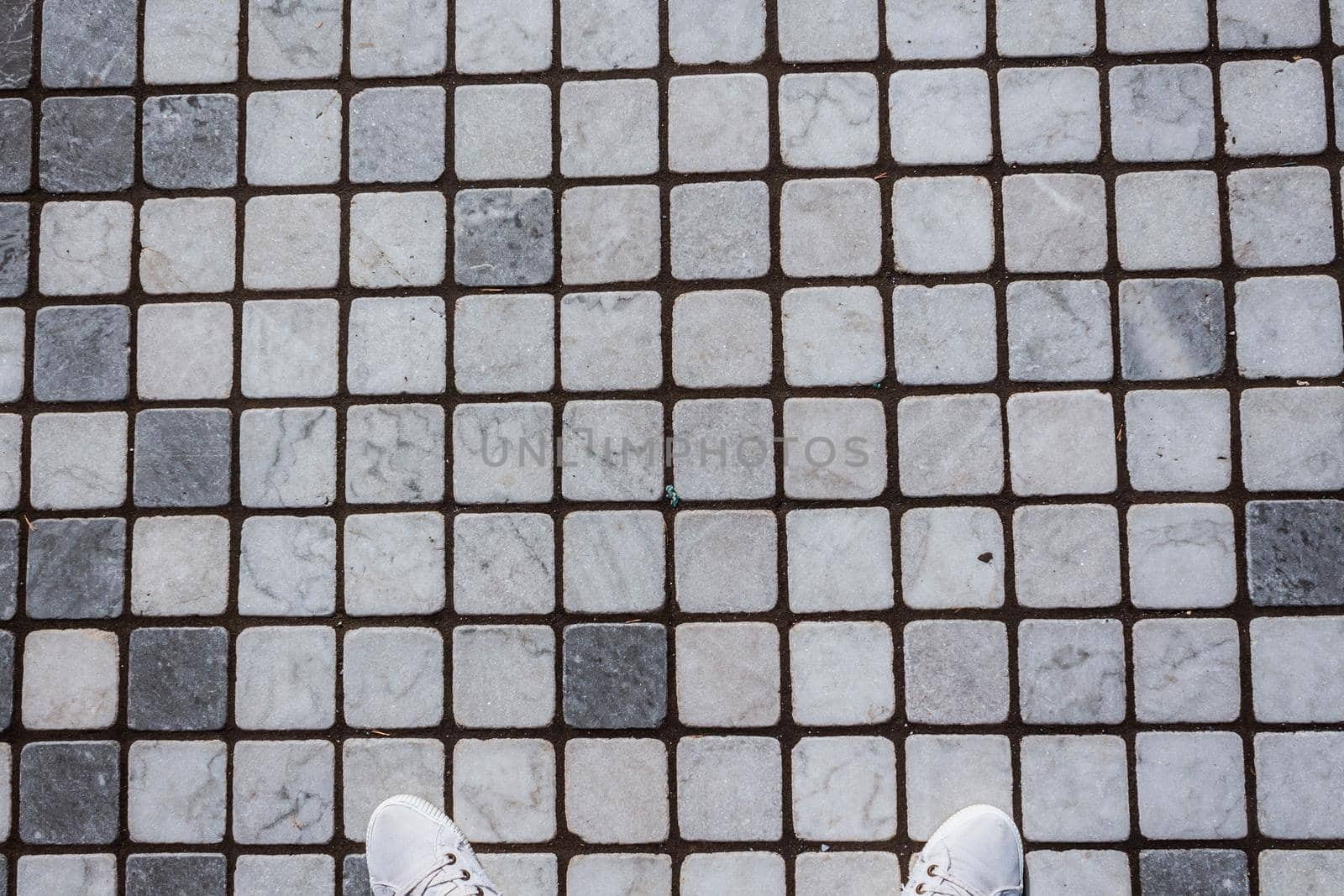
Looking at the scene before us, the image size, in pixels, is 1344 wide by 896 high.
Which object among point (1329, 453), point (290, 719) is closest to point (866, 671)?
point (1329, 453)

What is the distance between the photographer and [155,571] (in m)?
1.94

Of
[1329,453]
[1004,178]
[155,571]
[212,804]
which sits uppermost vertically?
[1004,178]

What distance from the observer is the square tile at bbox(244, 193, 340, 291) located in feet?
6.42

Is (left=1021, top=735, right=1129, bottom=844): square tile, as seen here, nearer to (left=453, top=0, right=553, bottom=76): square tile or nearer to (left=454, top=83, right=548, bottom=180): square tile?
(left=454, top=83, right=548, bottom=180): square tile

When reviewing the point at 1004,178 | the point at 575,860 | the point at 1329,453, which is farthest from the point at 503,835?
the point at 1329,453

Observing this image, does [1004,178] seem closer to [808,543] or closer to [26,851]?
[808,543]

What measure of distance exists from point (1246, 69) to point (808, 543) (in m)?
1.31

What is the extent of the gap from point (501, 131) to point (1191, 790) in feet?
6.25

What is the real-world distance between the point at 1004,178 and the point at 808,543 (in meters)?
0.84

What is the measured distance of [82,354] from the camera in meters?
1.97

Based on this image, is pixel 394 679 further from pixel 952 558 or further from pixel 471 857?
pixel 952 558

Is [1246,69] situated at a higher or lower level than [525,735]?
higher

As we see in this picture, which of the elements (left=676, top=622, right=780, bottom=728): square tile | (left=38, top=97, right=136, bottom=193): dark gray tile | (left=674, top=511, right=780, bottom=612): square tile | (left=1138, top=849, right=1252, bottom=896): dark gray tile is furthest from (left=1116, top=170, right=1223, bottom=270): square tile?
(left=38, top=97, right=136, bottom=193): dark gray tile

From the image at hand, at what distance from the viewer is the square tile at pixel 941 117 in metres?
1.92
